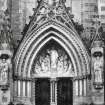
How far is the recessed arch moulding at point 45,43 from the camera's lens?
15.8 metres

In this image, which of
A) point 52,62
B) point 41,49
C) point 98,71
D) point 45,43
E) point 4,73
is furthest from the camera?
point 52,62

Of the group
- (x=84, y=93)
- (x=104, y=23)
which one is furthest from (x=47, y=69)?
(x=104, y=23)

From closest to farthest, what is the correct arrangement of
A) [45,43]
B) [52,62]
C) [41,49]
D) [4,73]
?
1. [4,73]
2. [45,43]
3. [41,49]
4. [52,62]

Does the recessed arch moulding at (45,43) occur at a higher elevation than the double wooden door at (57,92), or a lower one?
higher

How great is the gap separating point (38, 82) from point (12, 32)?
2.23m

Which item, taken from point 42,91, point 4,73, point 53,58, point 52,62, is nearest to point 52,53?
point 53,58

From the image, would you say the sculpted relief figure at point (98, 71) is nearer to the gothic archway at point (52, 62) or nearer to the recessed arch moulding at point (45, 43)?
the recessed arch moulding at point (45, 43)

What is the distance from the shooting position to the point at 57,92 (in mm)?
16172

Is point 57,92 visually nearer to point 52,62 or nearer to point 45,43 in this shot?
point 52,62

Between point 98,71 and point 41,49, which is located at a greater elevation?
point 41,49

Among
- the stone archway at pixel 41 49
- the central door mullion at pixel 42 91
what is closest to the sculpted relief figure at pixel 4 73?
the stone archway at pixel 41 49

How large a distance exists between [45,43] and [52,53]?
57 cm

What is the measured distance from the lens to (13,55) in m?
15.8

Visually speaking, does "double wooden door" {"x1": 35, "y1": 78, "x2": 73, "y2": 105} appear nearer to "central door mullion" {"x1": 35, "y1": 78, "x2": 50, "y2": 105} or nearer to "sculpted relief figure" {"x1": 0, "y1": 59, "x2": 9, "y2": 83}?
"central door mullion" {"x1": 35, "y1": 78, "x2": 50, "y2": 105}
